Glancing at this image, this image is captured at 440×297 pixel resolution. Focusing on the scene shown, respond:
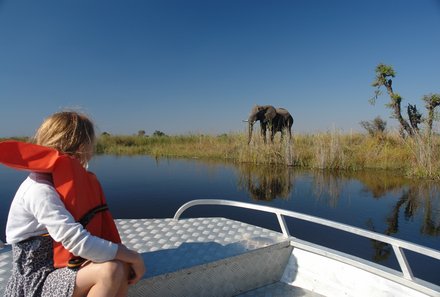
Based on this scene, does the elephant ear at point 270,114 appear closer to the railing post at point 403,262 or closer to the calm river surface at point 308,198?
the calm river surface at point 308,198

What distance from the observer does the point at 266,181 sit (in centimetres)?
759

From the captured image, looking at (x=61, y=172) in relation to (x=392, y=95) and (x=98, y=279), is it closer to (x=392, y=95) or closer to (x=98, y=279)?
(x=98, y=279)

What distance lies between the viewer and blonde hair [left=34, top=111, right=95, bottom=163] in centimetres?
126

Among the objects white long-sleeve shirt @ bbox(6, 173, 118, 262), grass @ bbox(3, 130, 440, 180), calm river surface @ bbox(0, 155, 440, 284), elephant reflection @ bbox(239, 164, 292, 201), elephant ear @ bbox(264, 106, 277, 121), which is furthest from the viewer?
elephant ear @ bbox(264, 106, 277, 121)

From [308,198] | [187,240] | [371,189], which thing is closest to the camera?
[187,240]

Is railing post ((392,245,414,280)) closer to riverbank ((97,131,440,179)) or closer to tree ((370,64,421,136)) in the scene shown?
riverbank ((97,131,440,179))

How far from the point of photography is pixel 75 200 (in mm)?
1187

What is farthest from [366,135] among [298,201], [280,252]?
[280,252]

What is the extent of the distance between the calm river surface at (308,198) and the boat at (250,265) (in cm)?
166

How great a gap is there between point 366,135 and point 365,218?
33.9 feet

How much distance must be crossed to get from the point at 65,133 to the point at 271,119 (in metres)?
11.7

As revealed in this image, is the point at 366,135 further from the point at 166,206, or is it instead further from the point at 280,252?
the point at 280,252

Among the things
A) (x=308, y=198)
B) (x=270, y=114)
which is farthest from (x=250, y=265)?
(x=270, y=114)

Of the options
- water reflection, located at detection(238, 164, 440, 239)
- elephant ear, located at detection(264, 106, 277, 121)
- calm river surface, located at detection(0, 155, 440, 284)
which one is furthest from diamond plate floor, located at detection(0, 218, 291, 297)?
elephant ear, located at detection(264, 106, 277, 121)
